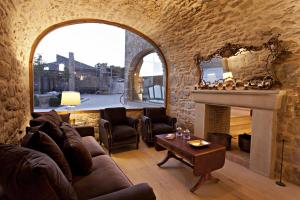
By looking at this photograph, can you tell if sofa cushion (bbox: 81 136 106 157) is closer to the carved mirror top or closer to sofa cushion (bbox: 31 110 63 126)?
sofa cushion (bbox: 31 110 63 126)

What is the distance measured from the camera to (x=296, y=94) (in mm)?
2502

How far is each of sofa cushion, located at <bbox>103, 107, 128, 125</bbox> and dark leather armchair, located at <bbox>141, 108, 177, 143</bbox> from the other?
487 millimetres

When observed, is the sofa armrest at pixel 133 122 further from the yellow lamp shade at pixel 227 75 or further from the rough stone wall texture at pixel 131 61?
the rough stone wall texture at pixel 131 61

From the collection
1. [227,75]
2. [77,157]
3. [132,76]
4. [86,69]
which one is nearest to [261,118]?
[227,75]

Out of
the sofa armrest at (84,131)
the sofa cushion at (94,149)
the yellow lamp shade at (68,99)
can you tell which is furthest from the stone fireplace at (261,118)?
the yellow lamp shade at (68,99)

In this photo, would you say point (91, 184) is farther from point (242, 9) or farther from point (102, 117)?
point (242, 9)

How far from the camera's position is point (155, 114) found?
4566 mm

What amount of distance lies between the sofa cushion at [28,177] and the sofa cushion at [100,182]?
44cm

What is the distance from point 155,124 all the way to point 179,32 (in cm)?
220

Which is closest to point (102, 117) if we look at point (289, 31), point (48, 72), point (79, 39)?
point (48, 72)

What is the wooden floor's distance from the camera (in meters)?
2.26

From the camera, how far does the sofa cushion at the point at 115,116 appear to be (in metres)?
4.08

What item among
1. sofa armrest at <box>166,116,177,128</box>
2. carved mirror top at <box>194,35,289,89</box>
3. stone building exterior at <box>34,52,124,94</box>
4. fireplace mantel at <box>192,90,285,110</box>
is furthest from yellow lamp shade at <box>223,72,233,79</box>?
stone building exterior at <box>34,52,124,94</box>

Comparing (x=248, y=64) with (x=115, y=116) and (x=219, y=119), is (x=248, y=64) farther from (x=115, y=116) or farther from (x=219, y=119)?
(x=115, y=116)
